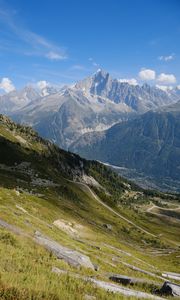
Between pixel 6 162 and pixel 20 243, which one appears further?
pixel 6 162

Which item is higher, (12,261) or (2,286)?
(2,286)

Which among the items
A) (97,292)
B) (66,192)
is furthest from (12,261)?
(66,192)

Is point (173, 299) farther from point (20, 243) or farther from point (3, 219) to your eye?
point (3, 219)

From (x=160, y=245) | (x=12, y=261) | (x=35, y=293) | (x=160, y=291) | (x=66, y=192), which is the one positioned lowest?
(x=160, y=245)

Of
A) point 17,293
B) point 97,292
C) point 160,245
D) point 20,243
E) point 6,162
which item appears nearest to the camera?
point 17,293

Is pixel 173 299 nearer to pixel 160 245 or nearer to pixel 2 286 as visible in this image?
pixel 2 286

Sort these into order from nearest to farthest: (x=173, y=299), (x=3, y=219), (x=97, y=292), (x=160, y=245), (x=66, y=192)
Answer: (x=97, y=292) → (x=173, y=299) → (x=3, y=219) → (x=160, y=245) → (x=66, y=192)

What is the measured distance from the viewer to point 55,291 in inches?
618

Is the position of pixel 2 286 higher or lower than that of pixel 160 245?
higher

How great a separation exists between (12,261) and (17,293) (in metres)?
8.55

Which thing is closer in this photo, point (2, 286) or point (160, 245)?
point (2, 286)

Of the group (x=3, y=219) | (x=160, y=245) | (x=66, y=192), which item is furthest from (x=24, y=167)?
(x=3, y=219)

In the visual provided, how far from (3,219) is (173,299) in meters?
25.0

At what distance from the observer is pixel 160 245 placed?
15412cm
